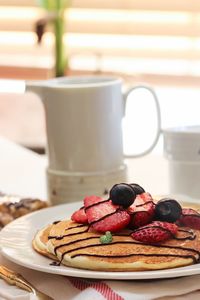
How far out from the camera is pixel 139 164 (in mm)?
1355

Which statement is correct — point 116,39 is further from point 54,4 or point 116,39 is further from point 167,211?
point 167,211

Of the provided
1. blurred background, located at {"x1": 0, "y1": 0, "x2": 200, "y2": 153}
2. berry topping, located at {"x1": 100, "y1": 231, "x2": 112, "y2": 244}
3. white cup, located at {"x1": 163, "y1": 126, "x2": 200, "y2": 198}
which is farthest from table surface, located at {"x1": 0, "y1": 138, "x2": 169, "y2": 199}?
blurred background, located at {"x1": 0, "y1": 0, "x2": 200, "y2": 153}

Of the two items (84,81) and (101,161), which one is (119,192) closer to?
(101,161)

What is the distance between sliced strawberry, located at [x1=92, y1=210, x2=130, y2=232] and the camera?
783 mm

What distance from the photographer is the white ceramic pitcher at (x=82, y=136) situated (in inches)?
40.4

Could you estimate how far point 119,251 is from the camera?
2.45 feet

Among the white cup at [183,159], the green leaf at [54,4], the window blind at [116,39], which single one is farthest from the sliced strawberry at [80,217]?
the window blind at [116,39]

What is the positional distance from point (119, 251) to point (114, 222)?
1.7 inches

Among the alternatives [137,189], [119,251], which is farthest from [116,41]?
[119,251]

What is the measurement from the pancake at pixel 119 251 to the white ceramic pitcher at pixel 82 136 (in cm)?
24

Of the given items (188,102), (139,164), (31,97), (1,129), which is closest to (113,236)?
(139,164)

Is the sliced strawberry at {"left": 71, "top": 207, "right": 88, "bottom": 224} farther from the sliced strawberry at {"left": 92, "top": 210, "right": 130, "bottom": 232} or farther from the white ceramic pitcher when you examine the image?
the white ceramic pitcher

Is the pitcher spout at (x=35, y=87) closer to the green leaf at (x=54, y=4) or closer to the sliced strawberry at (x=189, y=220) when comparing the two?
the sliced strawberry at (x=189, y=220)

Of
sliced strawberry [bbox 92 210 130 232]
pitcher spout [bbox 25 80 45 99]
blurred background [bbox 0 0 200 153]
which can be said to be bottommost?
blurred background [bbox 0 0 200 153]
